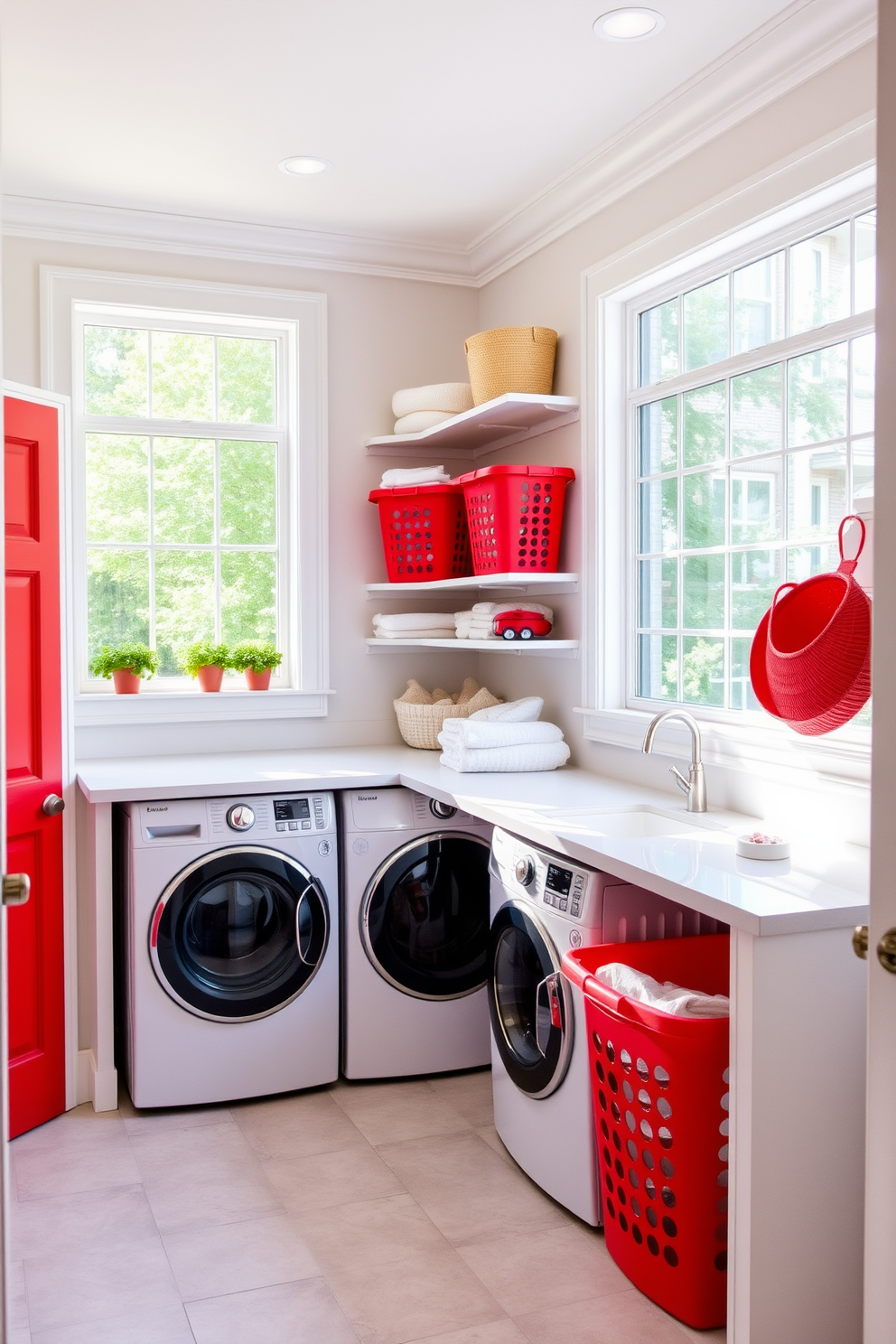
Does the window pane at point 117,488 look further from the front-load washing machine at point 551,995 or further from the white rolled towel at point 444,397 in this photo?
the front-load washing machine at point 551,995

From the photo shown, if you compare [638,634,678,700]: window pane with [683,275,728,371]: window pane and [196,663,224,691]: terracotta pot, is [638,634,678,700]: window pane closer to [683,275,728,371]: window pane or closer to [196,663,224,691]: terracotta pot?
[683,275,728,371]: window pane

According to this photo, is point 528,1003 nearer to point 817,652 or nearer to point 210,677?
point 817,652

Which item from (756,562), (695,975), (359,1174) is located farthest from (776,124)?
(359,1174)

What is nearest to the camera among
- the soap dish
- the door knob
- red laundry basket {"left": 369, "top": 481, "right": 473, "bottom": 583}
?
the door knob

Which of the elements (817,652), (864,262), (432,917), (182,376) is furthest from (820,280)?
(182,376)

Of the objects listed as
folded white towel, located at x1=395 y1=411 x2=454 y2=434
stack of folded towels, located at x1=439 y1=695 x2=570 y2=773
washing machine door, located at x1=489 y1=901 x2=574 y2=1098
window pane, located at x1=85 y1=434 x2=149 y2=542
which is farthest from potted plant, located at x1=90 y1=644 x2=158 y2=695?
washing machine door, located at x1=489 y1=901 x2=574 y2=1098

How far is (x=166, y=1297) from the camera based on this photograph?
2311 mm

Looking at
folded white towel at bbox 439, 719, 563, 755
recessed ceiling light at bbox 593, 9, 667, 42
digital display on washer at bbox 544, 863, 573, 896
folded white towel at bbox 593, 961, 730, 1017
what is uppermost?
recessed ceiling light at bbox 593, 9, 667, 42

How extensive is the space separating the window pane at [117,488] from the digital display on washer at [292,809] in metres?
1.18

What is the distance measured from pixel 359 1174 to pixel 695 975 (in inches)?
39.4

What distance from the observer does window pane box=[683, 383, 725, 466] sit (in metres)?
3.02

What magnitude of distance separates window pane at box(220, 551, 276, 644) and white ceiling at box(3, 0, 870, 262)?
3.76 ft

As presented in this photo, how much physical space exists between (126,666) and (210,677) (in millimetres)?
288

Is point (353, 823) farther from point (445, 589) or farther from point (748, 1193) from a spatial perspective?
point (748, 1193)
